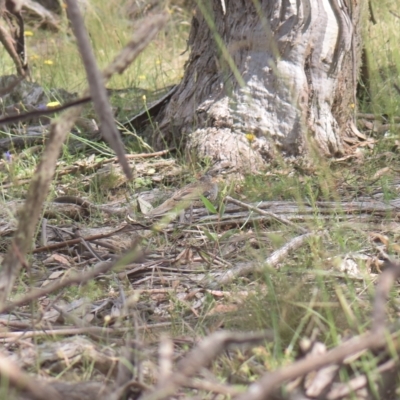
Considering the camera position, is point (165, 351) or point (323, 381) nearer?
point (165, 351)

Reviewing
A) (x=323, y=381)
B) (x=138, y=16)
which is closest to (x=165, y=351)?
(x=323, y=381)

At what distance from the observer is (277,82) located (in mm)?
3535

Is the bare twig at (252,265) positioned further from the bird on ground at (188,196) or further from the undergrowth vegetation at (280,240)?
the bird on ground at (188,196)

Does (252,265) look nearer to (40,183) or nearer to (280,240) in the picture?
(280,240)

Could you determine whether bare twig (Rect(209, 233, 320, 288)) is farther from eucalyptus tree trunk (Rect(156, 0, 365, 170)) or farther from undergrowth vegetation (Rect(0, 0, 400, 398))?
eucalyptus tree trunk (Rect(156, 0, 365, 170))

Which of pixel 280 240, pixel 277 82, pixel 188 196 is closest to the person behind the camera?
pixel 280 240

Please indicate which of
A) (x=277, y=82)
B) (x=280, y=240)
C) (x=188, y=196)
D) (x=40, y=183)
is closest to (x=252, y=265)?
(x=280, y=240)

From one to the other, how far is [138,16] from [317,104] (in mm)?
4654

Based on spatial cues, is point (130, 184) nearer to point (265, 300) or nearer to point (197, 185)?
point (197, 185)

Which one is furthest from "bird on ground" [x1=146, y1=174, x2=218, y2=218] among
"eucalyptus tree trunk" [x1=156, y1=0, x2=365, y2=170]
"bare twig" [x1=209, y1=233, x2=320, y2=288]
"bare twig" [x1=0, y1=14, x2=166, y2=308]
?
"bare twig" [x1=0, y1=14, x2=166, y2=308]

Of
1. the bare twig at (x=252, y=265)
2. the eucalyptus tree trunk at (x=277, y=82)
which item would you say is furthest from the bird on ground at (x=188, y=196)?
the bare twig at (x=252, y=265)

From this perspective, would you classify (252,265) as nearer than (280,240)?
No

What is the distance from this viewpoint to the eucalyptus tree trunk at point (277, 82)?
3.52 metres

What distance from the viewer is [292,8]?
11.6 feet
